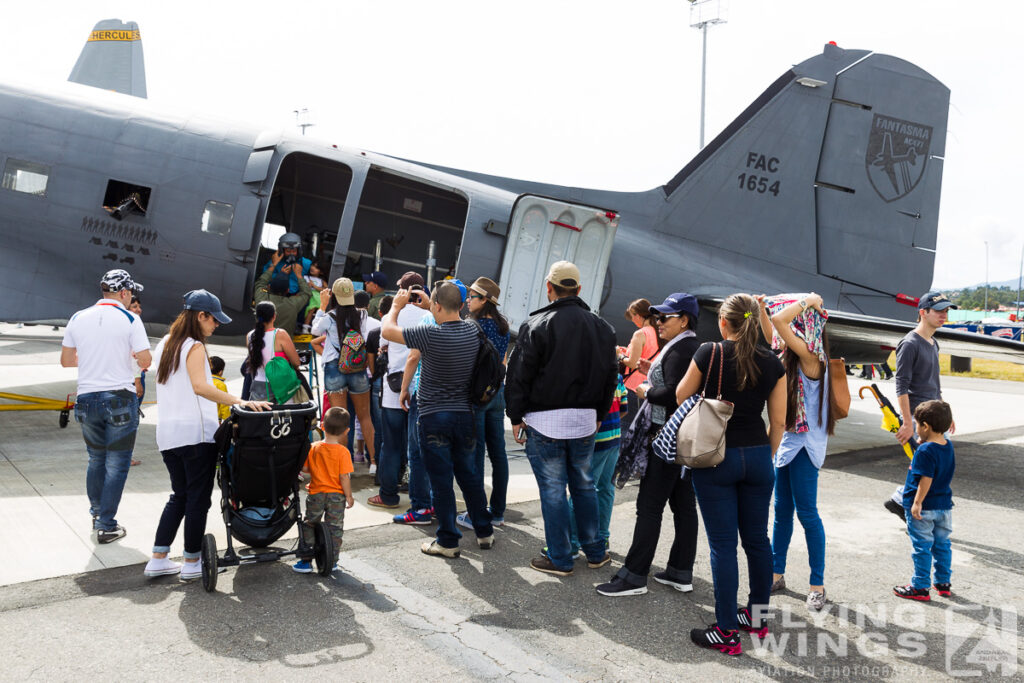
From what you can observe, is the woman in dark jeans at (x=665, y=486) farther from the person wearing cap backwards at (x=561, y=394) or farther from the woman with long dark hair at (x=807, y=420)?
the woman with long dark hair at (x=807, y=420)

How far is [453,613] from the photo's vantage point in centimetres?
441

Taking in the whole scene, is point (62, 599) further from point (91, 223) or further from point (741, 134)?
point (741, 134)

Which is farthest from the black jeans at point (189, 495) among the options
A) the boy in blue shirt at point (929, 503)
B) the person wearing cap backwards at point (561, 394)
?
the boy in blue shirt at point (929, 503)

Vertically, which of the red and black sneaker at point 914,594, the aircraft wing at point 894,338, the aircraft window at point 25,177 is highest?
the aircraft window at point 25,177

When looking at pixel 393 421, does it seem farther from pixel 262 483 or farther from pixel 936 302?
pixel 936 302

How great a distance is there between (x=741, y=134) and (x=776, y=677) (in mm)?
9570

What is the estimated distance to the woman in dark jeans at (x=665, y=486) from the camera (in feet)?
15.4

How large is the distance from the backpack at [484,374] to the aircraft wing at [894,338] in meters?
5.80

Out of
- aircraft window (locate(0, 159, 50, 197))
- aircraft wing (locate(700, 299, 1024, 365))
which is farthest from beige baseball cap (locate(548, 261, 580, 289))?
aircraft window (locate(0, 159, 50, 197))

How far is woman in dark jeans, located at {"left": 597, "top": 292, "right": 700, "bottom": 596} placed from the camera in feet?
15.4

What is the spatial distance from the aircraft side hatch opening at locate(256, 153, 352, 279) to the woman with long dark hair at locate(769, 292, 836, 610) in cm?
869

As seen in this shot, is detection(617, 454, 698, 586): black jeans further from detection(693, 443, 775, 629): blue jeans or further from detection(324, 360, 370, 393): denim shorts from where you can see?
detection(324, 360, 370, 393): denim shorts

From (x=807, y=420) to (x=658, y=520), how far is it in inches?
45.5

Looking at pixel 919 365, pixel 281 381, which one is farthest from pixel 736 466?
pixel 281 381
